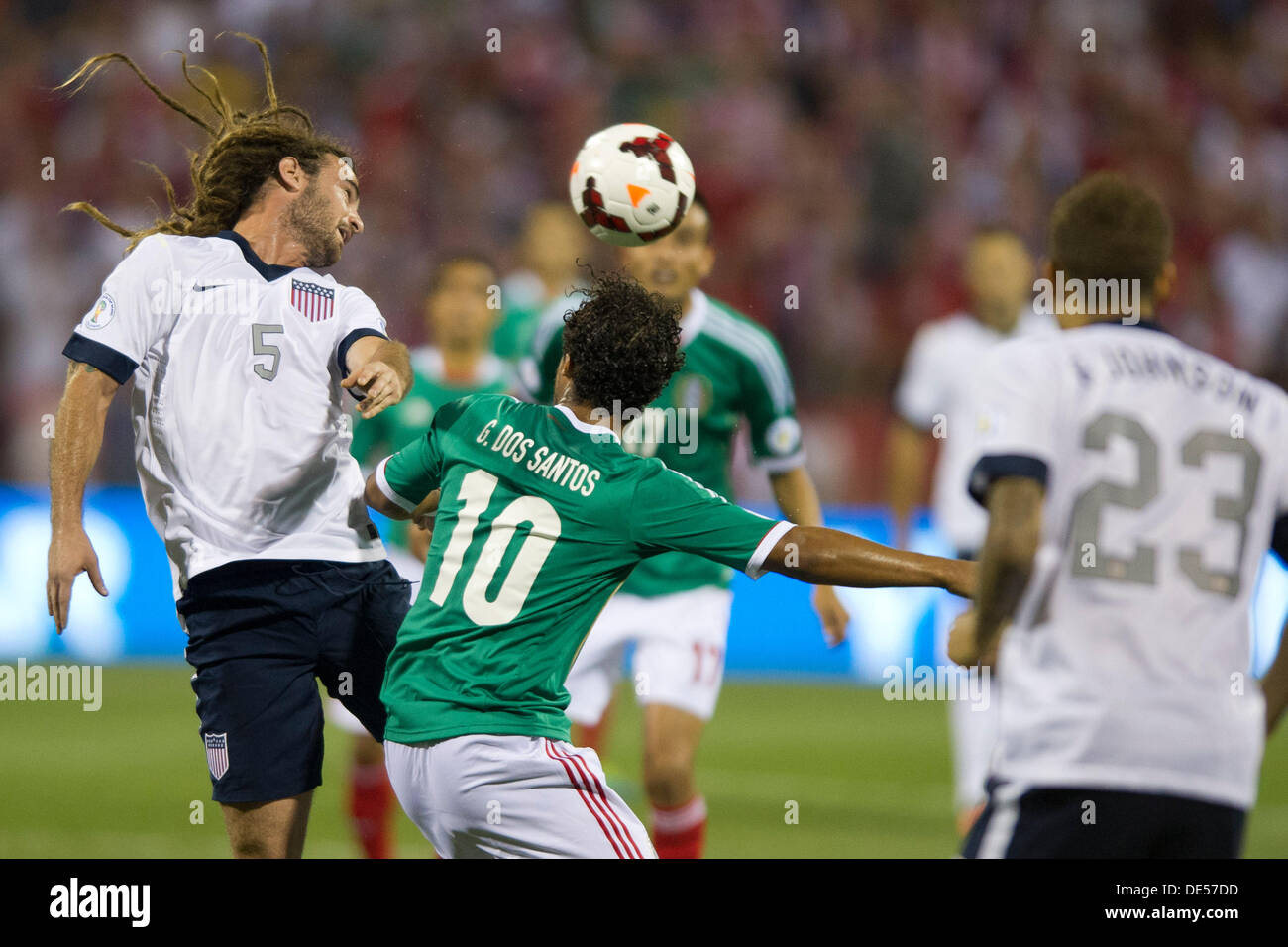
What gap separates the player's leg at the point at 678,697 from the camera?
5.76 metres

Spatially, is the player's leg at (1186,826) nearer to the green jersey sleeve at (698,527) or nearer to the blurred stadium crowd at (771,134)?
the green jersey sleeve at (698,527)

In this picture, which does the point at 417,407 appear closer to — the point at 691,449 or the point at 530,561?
the point at 691,449

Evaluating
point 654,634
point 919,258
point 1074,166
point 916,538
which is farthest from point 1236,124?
point 654,634

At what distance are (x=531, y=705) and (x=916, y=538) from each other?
7922mm

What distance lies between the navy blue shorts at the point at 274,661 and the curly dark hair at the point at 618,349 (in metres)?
0.95

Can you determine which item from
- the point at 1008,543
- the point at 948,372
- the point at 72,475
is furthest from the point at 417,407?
the point at 1008,543

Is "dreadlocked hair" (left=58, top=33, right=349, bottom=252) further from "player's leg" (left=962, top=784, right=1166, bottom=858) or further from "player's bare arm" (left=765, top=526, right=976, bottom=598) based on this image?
"player's leg" (left=962, top=784, right=1166, bottom=858)

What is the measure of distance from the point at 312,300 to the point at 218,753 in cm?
125

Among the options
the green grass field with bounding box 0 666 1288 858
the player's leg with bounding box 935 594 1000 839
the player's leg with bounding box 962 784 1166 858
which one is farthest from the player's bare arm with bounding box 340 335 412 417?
the player's leg with bounding box 935 594 1000 839

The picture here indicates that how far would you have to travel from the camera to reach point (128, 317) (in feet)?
13.8

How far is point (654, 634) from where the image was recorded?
20.2ft

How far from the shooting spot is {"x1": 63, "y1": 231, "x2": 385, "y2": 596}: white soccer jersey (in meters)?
4.29
